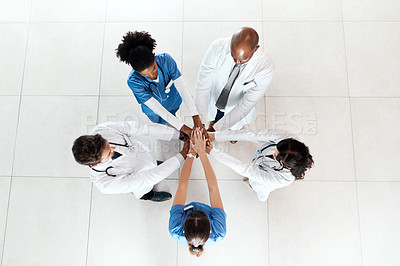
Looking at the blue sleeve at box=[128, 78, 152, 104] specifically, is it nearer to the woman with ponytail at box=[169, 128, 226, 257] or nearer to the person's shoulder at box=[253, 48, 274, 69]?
the woman with ponytail at box=[169, 128, 226, 257]

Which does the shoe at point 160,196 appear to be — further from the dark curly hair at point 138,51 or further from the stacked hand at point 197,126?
the dark curly hair at point 138,51

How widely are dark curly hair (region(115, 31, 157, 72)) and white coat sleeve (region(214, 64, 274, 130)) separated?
0.83 metres

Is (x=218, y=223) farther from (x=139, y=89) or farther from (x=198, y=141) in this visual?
(x=139, y=89)

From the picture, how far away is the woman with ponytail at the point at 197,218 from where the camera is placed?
1568mm

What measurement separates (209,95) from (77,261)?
7.00 ft

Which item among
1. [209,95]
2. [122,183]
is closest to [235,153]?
[209,95]

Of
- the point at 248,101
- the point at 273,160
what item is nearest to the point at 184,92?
the point at 248,101

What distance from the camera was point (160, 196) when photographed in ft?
8.09

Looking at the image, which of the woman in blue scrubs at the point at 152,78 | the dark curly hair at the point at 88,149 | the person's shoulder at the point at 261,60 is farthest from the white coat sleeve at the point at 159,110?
the person's shoulder at the point at 261,60

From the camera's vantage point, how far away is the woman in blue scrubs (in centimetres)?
165

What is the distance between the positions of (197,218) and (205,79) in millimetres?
1090

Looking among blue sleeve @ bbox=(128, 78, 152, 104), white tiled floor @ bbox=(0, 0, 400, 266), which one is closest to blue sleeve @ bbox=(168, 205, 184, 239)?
white tiled floor @ bbox=(0, 0, 400, 266)

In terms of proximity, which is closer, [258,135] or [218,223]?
[218,223]

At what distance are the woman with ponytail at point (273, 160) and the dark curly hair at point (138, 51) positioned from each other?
887mm
